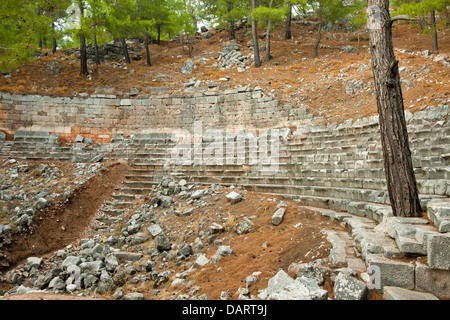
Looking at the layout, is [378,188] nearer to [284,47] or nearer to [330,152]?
[330,152]

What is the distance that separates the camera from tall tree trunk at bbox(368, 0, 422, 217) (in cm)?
425

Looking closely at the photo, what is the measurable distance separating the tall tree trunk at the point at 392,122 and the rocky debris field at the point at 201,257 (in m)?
1.17

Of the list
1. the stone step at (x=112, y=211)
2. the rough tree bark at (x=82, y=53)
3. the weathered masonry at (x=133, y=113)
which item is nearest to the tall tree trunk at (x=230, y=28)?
the weathered masonry at (x=133, y=113)

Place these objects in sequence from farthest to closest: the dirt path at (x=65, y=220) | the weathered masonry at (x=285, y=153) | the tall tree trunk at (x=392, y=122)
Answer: the dirt path at (x=65, y=220) < the tall tree trunk at (x=392, y=122) < the weathered masonry at (x=285, y=153)

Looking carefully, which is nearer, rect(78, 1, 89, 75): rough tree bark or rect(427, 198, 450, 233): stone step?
rect(427, 198, 450, 233): stone step

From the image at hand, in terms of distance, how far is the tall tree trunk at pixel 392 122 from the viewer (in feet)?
13.9

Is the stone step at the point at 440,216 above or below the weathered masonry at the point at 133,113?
below

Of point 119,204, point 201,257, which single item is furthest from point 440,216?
point 119,204

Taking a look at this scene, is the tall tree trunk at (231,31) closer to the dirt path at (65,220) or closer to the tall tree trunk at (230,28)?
the tall tree trunk at (230,28)

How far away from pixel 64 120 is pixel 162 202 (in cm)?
980

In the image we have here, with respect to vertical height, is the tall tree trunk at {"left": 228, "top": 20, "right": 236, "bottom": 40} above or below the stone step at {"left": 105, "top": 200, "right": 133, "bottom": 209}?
above

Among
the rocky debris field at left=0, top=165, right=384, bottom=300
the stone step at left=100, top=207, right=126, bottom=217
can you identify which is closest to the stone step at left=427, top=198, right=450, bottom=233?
the rocky debris field at left=0, top=165, right=384, bottom=300

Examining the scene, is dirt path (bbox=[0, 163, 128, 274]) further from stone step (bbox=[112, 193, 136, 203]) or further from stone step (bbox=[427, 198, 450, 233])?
stone step (bbox=[427, 198, 450, 233])

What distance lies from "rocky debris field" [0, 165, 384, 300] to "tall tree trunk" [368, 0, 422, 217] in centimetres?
117
